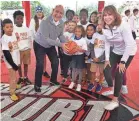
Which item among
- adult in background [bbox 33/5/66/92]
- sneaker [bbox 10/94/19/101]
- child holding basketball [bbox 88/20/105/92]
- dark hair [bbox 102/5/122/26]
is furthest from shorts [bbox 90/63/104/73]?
sneaker [bbox 10/94/19/101]

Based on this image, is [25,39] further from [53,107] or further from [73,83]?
[53,107]

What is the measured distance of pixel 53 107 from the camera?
288 centimetres

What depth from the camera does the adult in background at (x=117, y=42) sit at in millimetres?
2557

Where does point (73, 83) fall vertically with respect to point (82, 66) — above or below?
below

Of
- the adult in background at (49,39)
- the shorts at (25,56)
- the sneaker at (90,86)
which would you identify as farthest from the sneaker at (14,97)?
the sneaker at (90,86)

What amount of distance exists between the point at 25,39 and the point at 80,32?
909 mm

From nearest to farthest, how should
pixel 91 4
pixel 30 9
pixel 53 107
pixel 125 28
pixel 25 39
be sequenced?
pixel 125 28 < pixel 53 107 < pixel 25 39 < pixel 91 4 < pixel 30 9

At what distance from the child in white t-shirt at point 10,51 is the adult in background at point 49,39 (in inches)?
13.4

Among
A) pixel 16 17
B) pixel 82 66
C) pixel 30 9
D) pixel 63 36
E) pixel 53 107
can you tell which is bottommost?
pixel 53 107

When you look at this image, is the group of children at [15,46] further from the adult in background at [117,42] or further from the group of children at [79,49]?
the adult in background at [117,42]

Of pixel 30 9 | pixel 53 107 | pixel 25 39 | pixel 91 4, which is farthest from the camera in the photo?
pixel 30 9

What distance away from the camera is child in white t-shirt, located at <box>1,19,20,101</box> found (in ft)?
9.50

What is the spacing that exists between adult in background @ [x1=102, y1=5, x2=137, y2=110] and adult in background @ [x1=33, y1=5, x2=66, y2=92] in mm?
697

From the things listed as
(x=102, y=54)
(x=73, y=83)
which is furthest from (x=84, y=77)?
(x=102, y=54)
